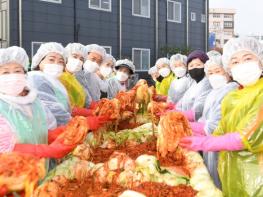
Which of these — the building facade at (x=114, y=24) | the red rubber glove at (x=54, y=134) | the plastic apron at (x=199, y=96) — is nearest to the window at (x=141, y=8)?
the building facade at (x=114, y=24)

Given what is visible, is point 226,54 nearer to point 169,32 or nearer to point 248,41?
point 248,41

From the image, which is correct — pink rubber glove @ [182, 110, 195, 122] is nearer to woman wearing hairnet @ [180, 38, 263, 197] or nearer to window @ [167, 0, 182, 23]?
woman wearing hairnet @ [180, 38, 263, 197]

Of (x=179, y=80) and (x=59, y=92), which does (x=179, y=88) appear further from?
(x=59, y=92)

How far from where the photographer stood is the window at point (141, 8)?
20.5 meters

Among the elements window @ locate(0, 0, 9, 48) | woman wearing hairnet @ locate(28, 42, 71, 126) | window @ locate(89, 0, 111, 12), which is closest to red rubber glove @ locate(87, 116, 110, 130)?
woman wearing hairnet @ locate(28, 42, 71, 126)

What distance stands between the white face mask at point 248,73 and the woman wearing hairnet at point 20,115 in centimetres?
137

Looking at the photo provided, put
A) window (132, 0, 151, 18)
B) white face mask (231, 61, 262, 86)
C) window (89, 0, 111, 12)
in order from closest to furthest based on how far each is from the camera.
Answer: white face mask (231, 61, 262, 86), window (89, 0, 111, 12), window (132, 0, 151, 18)

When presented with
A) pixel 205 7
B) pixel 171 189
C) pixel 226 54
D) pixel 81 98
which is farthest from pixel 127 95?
pixel 205 7

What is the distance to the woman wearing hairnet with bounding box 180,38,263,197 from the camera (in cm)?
272

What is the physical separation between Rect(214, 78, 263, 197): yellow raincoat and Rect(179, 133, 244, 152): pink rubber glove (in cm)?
5

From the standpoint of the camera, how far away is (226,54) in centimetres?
324

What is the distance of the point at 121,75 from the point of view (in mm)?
7195

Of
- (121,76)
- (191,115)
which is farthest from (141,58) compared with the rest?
(191,115)

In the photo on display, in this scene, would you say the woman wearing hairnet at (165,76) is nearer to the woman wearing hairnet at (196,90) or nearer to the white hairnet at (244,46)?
the woman wearing hairnet at (196,90)
